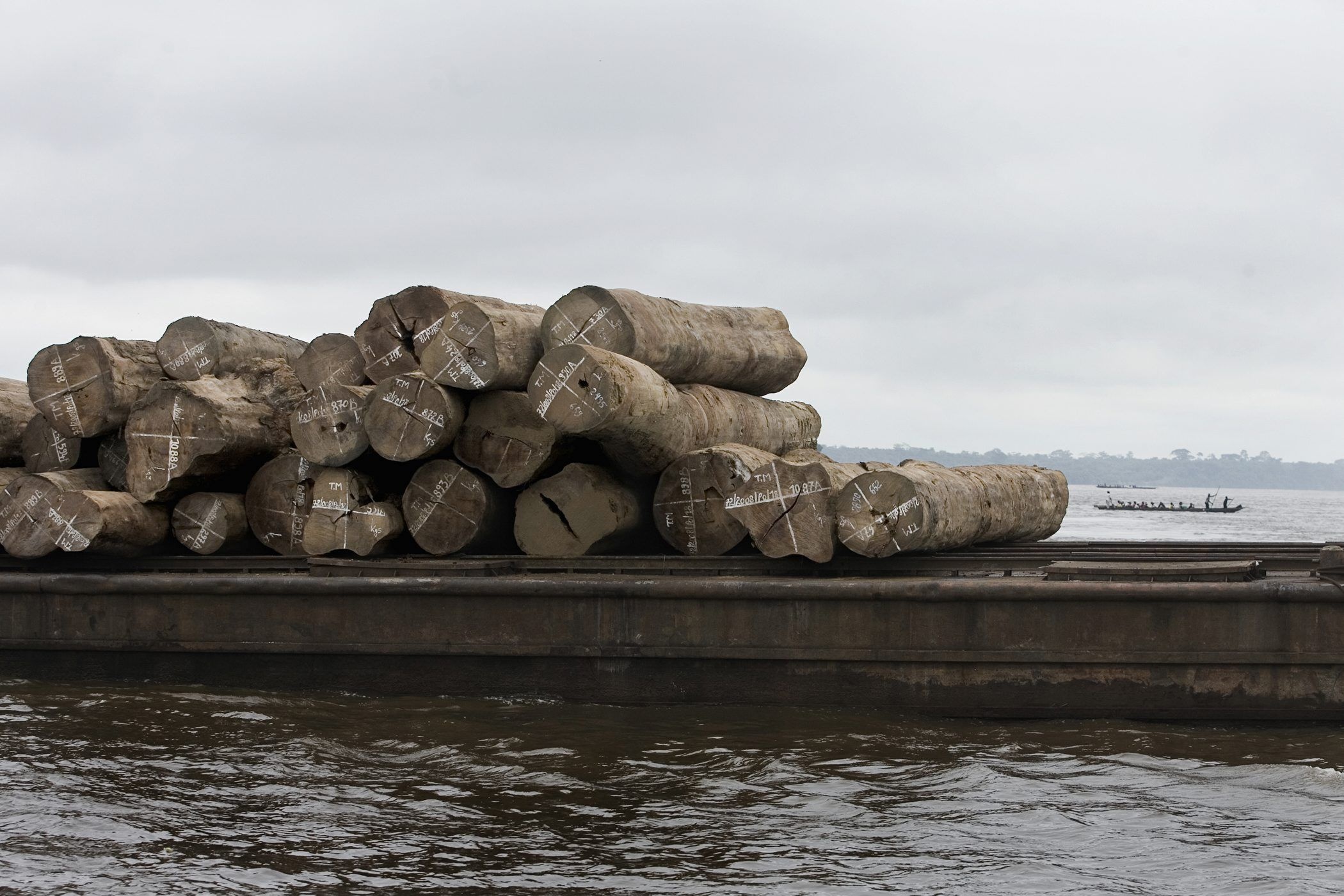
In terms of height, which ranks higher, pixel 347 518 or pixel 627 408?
pixel 627 408

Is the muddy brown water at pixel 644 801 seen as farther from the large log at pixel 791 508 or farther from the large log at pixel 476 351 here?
the large log at pixel 476 351

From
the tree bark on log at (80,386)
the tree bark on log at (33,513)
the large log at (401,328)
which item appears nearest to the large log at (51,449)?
the tree bark on log at (80,386)

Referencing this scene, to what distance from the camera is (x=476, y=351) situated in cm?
937

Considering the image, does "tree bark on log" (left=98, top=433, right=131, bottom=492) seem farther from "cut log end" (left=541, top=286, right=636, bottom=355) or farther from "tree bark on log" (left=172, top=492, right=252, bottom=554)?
"cut log end" (left=541, top=286, right=636, bottom=355)

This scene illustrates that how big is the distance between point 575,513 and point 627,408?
1113 millimetres

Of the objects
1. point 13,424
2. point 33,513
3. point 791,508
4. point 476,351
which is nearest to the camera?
point 791,508

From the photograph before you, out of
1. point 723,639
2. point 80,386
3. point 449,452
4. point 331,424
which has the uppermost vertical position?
point 80,386

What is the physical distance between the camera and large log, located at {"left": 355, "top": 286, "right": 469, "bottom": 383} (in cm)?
996

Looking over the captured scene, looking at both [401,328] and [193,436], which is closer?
[193,436]

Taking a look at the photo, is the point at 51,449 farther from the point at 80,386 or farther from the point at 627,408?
the point at 627,408

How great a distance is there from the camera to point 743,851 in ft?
20.2

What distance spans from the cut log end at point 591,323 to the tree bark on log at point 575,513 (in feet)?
2.91

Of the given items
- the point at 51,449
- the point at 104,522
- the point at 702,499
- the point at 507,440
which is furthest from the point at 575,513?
the point at 51,449

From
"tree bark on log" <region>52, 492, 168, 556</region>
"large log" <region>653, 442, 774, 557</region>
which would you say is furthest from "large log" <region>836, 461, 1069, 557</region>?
"tree bark on log" <region>52, 492, 168, 556</region>
